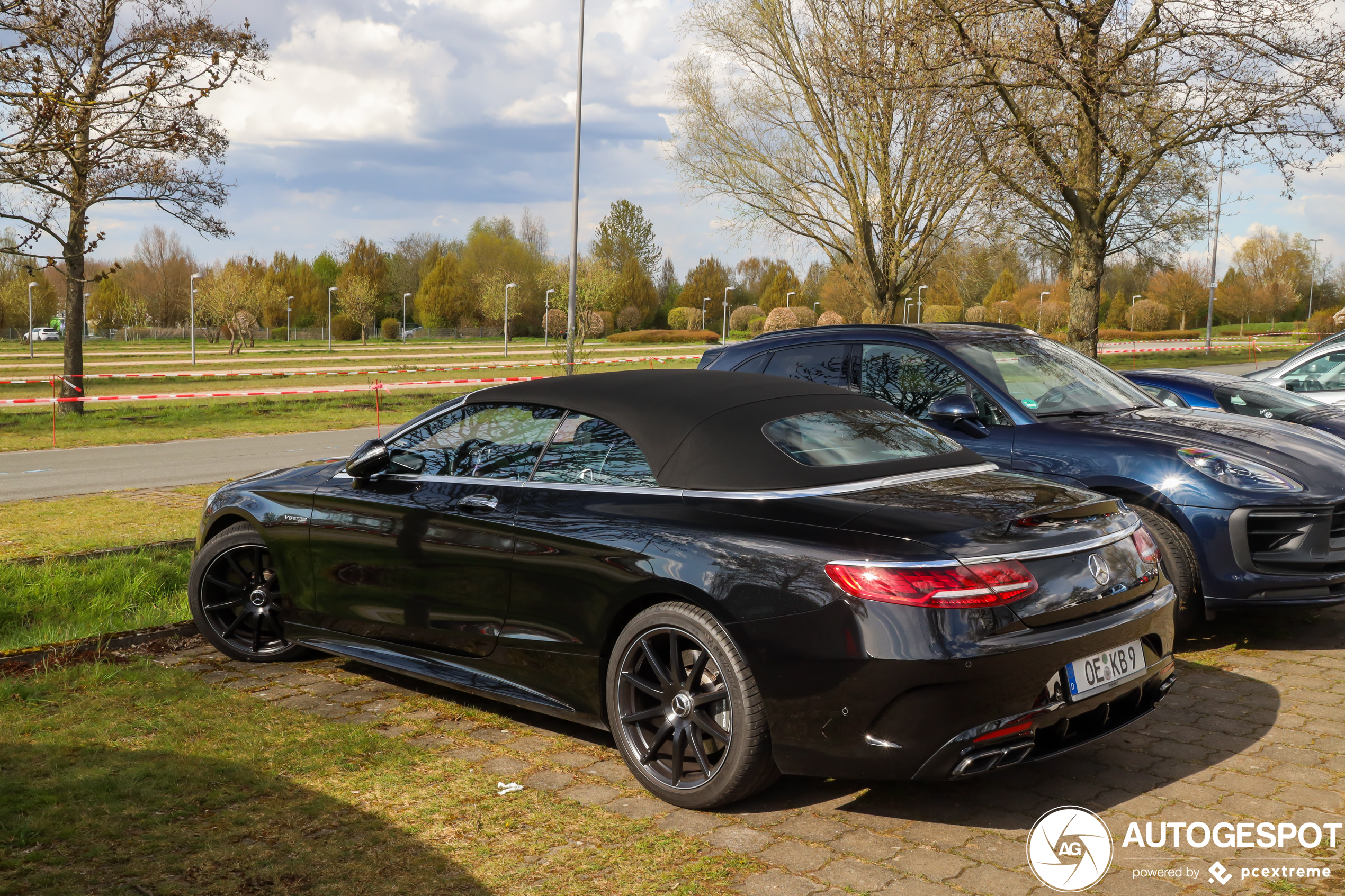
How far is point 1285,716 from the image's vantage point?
15.5ft

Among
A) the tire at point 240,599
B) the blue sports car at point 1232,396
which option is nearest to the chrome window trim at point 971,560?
the tire at point 240,599

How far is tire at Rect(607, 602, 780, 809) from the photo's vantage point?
3580mm

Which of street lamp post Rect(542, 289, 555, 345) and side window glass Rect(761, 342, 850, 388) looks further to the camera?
street lamp post Rect(542, 289, 555, 345)

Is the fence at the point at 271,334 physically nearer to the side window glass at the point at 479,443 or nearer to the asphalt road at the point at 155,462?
the asphalt road at the point at 155,462

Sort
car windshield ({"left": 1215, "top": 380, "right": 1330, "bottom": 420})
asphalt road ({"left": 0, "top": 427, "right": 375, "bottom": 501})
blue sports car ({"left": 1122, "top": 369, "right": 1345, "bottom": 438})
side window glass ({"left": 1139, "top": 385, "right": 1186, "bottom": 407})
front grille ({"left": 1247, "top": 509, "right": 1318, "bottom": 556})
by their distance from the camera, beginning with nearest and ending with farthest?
1. front grille ({"left": 1247, "top": 509, "right": 1318, "bottom": 556})
2. blue sports car ({"left": 1122, "top": 369, "right": 1345, "bottom": 438})
3. car windshield ({"left": 1215, "top": 380, "right": 1330, "bottom": 420})
4. side window glass ({"left": 1139, "top": 385, "right": 1186, "bottom": 407})
5. asphalt road ({"left": 0, "top": 427, "right": 375, "bottom": 501})

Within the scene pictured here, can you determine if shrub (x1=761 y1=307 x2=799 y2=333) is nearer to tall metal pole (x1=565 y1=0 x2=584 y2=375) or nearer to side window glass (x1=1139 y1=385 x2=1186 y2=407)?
tall metal pole (x1=565 y1=0 x2=584 y2=375)

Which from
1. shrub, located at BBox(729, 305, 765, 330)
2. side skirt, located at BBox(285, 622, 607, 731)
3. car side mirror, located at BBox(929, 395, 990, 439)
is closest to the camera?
side skirt, located at BBox(285, 622, 607, 731)

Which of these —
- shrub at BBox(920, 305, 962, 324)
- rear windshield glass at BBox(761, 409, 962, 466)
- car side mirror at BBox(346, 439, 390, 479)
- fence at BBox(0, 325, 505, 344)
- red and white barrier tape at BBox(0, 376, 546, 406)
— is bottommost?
red and white barrier tape at BBox(0, 376, 546, 406)

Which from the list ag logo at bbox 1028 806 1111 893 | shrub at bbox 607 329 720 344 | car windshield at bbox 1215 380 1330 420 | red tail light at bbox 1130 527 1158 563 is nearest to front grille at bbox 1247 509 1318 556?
red tail light at bbox 1130 527 1158 563

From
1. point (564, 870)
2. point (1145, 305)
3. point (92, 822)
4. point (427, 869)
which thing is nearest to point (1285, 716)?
point (564, 870)

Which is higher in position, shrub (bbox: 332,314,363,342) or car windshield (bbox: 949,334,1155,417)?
shrub (bbox: 332,314,363,342)

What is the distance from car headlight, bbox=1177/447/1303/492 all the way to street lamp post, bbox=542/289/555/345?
241 ft

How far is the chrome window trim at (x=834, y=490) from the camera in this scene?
3756 millimetres

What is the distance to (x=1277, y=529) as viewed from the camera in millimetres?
5512
